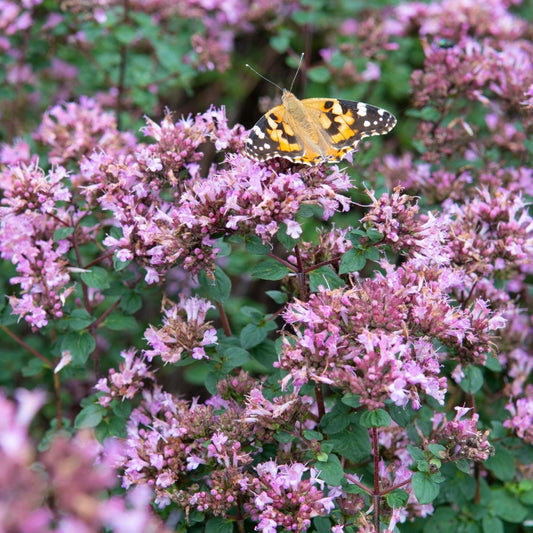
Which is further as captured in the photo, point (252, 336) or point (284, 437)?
point (252, 336)

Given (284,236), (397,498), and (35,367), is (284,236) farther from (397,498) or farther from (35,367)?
(35,367)

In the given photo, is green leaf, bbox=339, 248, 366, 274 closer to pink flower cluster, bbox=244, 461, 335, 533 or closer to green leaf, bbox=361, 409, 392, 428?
green leaf, bbox=361, 409, 392, 428

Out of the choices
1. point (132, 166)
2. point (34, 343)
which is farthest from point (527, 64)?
point (34, 343)

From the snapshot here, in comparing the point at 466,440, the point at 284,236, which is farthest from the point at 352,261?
the point at 466,440

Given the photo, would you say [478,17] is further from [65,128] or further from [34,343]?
[34,343]

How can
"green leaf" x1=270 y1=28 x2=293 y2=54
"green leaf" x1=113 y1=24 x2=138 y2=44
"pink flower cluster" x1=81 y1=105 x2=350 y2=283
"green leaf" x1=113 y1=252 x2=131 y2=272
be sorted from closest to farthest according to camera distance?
"pink flower cluster" x1=81 y1=105 x2=350 y2=283
"green leaf" x1=113 y1=252 x2=131 y2=272
"green leaf" x1=113 y1=24 x2=138 y2=44
"green leaf" x1=270 y1=28 x2=293 y2=54

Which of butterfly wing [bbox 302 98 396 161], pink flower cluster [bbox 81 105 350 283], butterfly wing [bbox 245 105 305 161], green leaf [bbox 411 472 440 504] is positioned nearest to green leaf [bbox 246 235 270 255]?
pink flower cluster [bbox 81 105 350 283]

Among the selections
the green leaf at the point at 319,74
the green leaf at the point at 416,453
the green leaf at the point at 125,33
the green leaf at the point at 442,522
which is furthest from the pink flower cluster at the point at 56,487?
the green leaf at the point at 319,74
